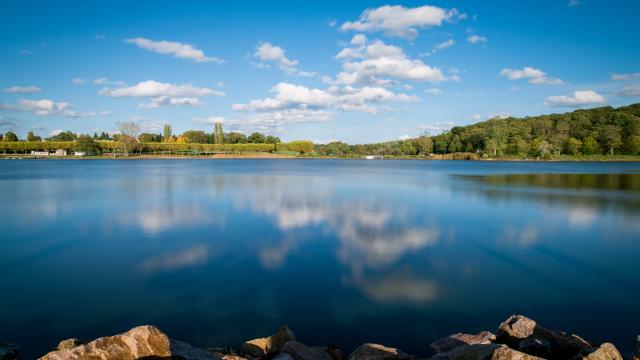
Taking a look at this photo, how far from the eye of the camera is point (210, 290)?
805 centimetres

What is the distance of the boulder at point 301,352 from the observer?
497 centimetres

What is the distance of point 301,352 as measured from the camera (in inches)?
198

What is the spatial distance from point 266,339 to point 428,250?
Answer: 6.89 meters

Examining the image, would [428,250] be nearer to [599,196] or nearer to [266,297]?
[266,297]

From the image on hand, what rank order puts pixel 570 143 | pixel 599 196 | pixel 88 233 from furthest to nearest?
1. pixel 570 143
2. pixel 599 196
3. pixel 88 233

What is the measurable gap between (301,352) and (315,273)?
4108 mm

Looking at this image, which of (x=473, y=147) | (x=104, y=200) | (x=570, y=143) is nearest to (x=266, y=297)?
(x=104, y=200)

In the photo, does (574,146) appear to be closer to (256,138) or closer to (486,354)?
(256,138)

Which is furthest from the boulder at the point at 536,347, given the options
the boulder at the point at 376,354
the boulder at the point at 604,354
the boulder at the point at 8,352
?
the boulder at the point at 8,352

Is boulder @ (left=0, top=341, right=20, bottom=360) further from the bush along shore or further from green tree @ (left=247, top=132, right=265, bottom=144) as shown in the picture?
green tree @ (left=247, top=132, right=265, bottom=144)

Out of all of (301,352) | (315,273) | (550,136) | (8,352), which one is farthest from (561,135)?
(8,352)

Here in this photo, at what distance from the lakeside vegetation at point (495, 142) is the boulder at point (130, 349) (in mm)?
117198

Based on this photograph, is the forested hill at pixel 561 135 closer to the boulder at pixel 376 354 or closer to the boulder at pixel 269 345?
the boulder at pixel 376 354

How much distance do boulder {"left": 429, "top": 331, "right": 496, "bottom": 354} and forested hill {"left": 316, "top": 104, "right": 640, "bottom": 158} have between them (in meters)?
114
